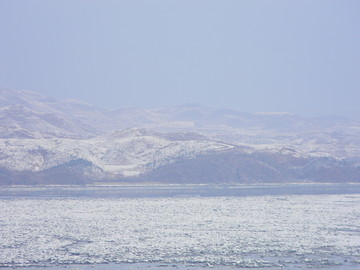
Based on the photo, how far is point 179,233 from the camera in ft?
193

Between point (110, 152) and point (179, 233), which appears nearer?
point (179, 233)

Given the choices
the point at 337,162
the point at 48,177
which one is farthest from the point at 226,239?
the point at 337,162

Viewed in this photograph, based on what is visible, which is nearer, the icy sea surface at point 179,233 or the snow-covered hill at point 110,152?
the icy sea surface at point 179,233

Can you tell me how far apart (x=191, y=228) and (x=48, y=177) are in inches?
3219

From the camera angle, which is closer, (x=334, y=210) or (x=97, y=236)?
(x=97, y=236)

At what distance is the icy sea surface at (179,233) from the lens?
46281mm

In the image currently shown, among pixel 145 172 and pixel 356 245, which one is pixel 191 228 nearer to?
pixel 356 245

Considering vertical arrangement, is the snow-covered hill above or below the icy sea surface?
above

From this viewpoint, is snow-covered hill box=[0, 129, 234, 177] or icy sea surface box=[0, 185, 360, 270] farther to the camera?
snow-covered hill box=[0, 129, 234, 177]

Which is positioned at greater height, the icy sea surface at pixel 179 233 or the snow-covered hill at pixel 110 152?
the snow-covered hill at pixel 110 152

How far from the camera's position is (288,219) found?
69750 mm

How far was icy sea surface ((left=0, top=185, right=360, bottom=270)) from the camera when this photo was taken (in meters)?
46.3

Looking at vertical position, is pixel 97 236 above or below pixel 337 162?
below

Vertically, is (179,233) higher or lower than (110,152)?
lower
